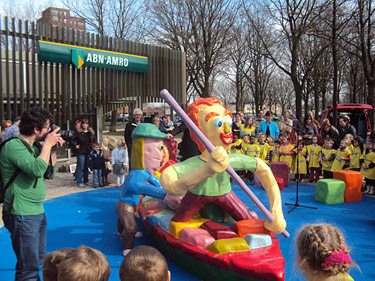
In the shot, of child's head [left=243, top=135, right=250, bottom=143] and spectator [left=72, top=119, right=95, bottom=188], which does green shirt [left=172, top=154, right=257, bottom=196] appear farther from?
child's head [left=243, top=135, right=250, bottom=143]

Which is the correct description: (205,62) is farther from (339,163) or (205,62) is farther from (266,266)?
(266,266)

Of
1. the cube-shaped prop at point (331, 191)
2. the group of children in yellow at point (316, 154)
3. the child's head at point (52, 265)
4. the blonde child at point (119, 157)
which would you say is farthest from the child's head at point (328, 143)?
the child's head at point (52, 265)

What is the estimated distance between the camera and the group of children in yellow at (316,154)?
7.93 meters

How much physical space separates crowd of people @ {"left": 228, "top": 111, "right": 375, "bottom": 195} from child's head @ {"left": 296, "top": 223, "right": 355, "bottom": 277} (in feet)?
22.0

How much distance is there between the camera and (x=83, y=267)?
170 cm

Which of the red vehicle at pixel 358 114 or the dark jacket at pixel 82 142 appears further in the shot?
the red vehicle at pixel 358 114

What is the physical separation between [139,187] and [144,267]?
3094mm

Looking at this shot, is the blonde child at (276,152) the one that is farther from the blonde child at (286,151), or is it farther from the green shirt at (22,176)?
the green shirt at (22,176)

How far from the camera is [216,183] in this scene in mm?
4176

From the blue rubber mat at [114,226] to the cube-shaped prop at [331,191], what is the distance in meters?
0.17

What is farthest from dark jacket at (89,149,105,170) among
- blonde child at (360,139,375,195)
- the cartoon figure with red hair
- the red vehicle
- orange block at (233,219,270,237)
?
the red vehicle

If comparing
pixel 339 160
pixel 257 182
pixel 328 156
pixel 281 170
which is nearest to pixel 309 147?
pixel 328 156

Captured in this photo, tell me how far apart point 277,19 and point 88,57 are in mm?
9851

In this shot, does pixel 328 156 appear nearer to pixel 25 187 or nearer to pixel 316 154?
pixel 316 154
